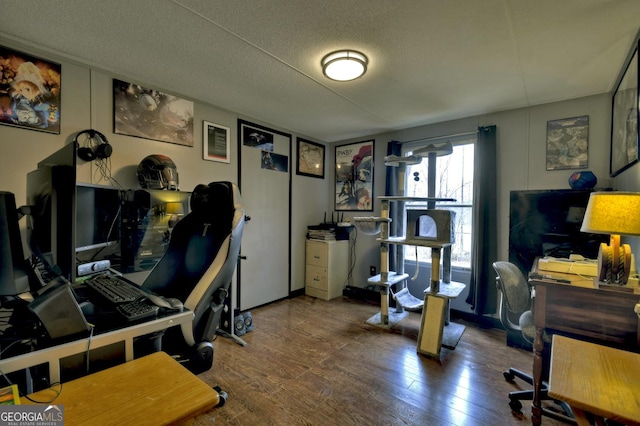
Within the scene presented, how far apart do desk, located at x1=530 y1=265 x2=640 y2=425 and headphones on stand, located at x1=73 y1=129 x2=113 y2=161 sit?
3169mm

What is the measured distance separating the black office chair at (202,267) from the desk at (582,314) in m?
1.81

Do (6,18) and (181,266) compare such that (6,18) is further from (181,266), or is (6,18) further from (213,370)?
(213,370)

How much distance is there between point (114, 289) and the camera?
→ 1399 millimetres

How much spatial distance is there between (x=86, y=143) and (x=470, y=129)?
382 cm

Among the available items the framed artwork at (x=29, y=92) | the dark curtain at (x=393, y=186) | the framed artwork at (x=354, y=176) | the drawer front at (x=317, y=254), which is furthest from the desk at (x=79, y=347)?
the framed artwork at (x=354, y=176)

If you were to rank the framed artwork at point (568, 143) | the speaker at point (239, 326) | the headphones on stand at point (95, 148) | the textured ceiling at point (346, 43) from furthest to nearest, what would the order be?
the speaker at point (239, 326) < the framed artwork at point (568, 143) < the headphones on stand at point (95, 148) < the textured ceiling at point (346, 43)

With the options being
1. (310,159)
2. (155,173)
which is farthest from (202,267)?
(310,159)

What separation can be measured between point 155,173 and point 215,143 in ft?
3.01

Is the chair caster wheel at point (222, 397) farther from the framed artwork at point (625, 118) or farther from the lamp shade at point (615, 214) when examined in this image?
the framed artwork at point (625, 118)

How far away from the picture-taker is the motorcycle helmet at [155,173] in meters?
2.33

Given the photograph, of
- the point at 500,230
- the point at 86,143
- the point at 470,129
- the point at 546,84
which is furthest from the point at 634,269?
the point at 86,143

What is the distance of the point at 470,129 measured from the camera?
132 inches

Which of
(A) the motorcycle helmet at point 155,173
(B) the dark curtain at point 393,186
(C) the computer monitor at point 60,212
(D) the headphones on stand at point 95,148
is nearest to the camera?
(C) the computer monitor at point 60,212

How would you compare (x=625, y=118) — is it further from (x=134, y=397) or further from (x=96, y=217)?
(x=96, y=217)
